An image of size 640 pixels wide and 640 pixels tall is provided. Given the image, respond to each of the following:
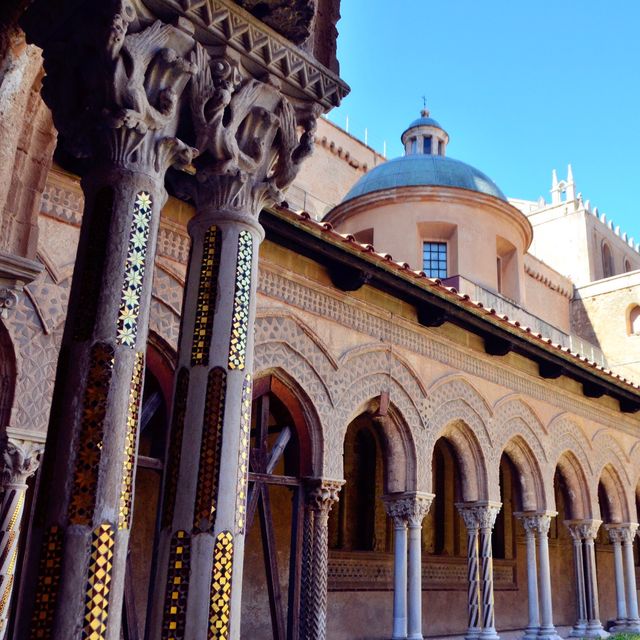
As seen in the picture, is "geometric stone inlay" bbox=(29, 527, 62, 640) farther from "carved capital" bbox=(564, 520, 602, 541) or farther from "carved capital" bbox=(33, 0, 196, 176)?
"carved capital" bbox=(564, 520, 602, 541)

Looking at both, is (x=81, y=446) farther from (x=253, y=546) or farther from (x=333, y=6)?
(x=253, y=546)

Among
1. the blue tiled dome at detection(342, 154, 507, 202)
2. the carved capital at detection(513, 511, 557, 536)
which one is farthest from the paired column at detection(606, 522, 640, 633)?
the blue tiled dome at detection(342, 154, 507, 202)

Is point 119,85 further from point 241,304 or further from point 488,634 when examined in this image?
point 488,634

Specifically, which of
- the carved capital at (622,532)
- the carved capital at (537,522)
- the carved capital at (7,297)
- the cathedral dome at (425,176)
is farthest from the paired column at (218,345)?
the cathedral dome at (425,176)

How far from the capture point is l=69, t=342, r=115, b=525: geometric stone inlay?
3.07m

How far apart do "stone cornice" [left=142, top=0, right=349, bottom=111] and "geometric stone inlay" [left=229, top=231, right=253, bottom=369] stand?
2.94 feet

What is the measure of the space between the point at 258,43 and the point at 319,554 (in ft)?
19.7

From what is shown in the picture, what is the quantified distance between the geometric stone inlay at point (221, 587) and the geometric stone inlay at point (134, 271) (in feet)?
3.20

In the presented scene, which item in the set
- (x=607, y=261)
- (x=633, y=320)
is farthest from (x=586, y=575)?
(x=607, y=261)

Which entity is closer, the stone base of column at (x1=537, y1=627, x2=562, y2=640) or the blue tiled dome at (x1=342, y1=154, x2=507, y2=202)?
the stone base of column at (x1=537, y1=627, x2=562, y2=640)

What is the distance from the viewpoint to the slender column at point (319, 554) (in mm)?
8328

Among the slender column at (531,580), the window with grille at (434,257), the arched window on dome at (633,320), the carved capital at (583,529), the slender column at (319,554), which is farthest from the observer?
the arched window on dome at (633,320)

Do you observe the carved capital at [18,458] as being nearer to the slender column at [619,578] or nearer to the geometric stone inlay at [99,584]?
the geometric stone inlay at [99,584]

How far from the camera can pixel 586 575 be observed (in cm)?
1422
